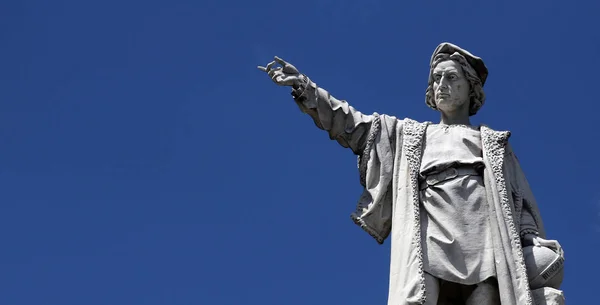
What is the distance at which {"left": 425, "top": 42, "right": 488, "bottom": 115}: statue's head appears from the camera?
1497 cm

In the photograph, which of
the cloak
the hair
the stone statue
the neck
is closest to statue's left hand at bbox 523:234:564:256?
the stone statue

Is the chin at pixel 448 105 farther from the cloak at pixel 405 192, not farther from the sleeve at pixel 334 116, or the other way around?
the sleeve at pixel 334 116

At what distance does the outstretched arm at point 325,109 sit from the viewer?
14508mm

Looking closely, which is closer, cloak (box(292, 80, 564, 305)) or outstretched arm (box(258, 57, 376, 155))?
cloak (box(292, 80, 564, 305))

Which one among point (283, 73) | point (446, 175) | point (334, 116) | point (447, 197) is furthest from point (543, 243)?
point (283, 73)

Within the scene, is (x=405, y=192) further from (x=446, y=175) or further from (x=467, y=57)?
(x=467, y=57)

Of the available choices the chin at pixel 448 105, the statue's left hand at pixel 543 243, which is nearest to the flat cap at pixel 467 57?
the chin at pixel 448 105

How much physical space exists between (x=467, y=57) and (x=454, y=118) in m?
0.81

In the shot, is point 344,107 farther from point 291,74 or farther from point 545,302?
point 545,302

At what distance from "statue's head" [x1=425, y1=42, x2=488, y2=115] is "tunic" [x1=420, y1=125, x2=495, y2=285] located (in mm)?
583

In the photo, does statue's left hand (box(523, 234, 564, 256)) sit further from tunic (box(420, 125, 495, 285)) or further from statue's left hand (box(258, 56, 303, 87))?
statue's left hand (box(258, 56, 303, 87))

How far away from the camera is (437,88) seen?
15023mm

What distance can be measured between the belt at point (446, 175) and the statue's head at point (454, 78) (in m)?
1.15

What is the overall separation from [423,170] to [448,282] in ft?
4.81
